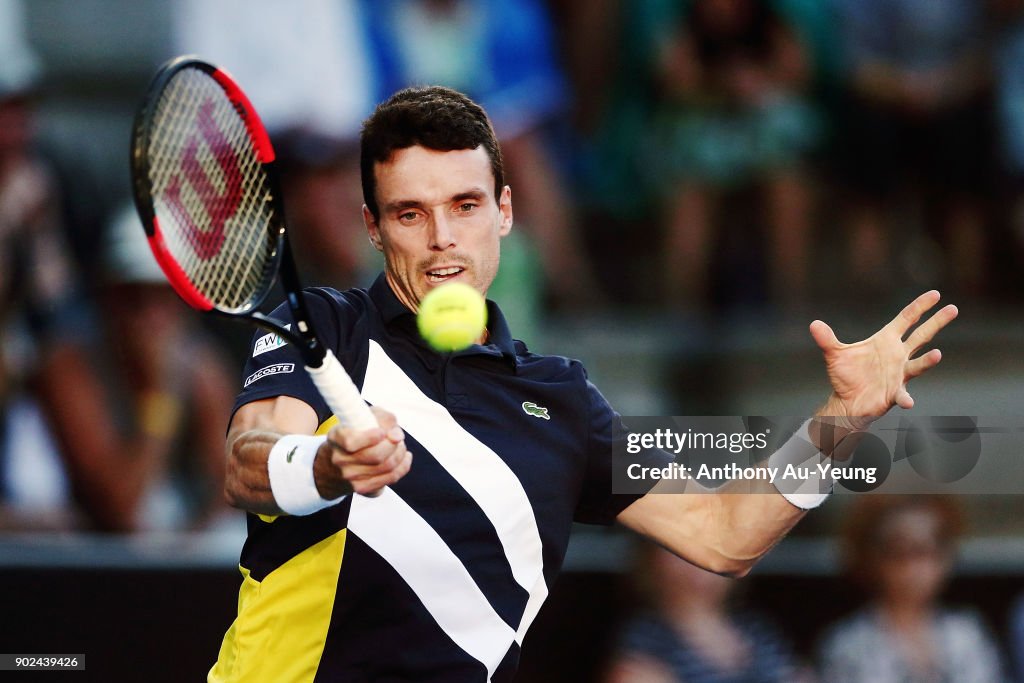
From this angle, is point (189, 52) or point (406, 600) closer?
point (406, 600)

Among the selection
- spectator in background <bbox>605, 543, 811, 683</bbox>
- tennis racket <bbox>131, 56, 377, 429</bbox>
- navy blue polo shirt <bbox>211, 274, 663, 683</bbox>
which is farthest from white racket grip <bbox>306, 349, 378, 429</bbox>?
spectator in background <bbox>605, 543, 811, 683</bbox>

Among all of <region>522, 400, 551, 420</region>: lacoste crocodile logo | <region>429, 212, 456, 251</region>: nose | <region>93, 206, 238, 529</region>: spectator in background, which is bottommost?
<region>522, 400, 551, 420</region>: lacoste crocodile logo

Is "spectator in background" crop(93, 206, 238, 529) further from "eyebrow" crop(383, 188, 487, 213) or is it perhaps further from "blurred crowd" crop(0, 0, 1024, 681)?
"eyebrow" crop(383, 188, 487, 213)

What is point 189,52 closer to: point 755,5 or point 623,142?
point 623,142

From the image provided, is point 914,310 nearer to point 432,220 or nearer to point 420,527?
point 432,220

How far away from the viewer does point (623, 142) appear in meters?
8.12

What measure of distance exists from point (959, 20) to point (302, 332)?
6003mm

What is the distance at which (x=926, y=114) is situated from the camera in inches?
322

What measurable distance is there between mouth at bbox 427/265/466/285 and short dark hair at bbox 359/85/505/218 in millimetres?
219

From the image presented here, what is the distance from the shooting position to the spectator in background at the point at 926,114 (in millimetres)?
8117

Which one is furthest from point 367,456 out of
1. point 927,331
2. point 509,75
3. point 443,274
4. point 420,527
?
point 509,75

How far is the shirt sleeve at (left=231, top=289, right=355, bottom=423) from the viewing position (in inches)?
133

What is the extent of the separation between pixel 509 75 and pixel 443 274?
4.25 meters

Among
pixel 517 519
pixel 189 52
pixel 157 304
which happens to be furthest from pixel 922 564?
pixel 189 52
